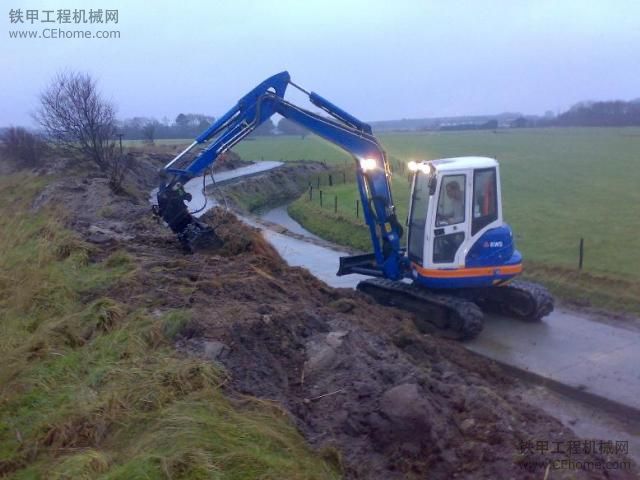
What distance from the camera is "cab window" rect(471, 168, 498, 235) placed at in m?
10.6

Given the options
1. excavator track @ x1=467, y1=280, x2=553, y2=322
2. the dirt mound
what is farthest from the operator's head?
the dirt mound

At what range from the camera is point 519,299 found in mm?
11336

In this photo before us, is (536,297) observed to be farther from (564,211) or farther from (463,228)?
(564,211)

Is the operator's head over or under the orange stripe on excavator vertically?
over

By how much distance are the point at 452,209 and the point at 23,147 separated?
33931mm

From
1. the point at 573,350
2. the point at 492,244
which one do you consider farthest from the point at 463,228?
the point at 573,350

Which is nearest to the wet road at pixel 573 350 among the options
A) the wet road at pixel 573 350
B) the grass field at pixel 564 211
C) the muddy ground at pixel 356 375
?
the wet road at pixel 573 350

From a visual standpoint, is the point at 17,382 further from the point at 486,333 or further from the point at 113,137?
the point at 113,137

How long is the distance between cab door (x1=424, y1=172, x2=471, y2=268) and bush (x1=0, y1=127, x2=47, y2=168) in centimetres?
3130

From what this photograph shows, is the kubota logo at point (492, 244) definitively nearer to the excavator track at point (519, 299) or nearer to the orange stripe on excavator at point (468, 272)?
the orange stripe on excavator at point (468, 272)

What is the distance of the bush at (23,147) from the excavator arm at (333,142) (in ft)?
93.0

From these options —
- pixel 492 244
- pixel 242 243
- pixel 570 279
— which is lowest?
pixel 570 279

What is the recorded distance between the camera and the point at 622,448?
23.1ft

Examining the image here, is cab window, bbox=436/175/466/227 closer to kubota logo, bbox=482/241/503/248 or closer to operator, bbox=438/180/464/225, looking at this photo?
operator, bbox=438/180/464/225
